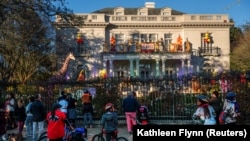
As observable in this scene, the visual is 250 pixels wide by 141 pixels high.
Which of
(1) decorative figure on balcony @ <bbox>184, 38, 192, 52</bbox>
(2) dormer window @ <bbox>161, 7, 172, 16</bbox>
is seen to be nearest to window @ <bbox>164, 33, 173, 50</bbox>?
(1) decorative figure on balcony @ <bbox>184, 38, 192, 52</bbox>

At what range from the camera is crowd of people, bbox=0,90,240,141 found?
10.8 metres

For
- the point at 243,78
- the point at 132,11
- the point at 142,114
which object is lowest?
the point at 142,114

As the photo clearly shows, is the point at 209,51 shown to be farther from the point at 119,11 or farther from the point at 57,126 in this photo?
the point at 57,126

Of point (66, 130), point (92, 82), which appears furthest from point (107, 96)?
point (66, 130)

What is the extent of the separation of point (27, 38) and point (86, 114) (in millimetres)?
15419

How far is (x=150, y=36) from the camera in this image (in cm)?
5959

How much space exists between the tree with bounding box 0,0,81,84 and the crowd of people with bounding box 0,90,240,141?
3678 mm

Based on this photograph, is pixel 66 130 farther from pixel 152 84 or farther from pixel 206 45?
pixel 206 45

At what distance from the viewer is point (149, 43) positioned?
2194 inches

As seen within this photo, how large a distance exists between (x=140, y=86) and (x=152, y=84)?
0.56 meters

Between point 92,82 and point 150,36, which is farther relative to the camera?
point 150,36

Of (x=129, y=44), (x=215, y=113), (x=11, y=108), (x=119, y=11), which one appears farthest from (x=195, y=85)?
(x=119, y=11)

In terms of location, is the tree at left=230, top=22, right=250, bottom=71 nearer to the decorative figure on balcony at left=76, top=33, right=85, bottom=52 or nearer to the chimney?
the chimney

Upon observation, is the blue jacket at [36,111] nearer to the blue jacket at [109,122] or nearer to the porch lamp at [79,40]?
the blue jacket at [109,122]
